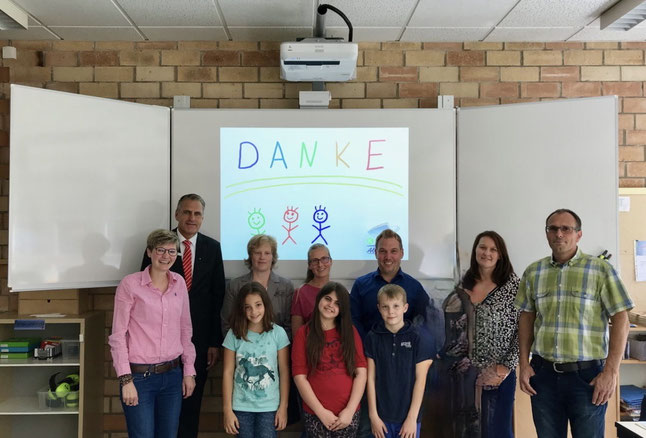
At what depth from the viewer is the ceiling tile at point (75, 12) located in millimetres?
3031

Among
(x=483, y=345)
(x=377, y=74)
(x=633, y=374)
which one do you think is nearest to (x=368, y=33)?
(x=377, y=74)

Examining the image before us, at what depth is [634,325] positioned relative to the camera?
3.38 meters

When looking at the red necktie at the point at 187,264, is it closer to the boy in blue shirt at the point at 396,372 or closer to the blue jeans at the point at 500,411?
the boy in blue shirt at the point at 396,372

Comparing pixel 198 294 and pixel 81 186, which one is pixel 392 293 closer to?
pixel 198 294

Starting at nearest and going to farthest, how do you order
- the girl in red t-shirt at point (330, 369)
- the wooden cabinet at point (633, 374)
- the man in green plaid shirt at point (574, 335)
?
1. the man in green plaid shirt at point (574, 335)
2. the girl in red t-shirt at point (330, 369)
3. the wooden cabinet at point (633, 374)

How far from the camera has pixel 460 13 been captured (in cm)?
318

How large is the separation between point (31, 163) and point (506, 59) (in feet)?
9.72

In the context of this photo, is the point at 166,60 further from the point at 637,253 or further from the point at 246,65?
the point at 637,253

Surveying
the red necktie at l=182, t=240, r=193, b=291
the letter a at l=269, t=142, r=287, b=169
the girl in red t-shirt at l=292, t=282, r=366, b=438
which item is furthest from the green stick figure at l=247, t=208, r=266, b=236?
Result: the girl in red t-shirt at l=292, t=282, r=366, b=438

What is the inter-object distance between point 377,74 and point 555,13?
1.11 metres

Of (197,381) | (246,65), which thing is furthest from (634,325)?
(246,65)

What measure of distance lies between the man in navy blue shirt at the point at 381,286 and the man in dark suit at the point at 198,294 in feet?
2.69

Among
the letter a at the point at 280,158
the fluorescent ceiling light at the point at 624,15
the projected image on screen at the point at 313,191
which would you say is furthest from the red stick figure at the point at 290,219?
the fluorescent ceiling light at the point at 624,15

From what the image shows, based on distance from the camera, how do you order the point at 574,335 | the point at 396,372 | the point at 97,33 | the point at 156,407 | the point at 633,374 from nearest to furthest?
the point at 574,335
the point at 396,372
the point at 156,407
the point at 97,33
the point at 633,374
